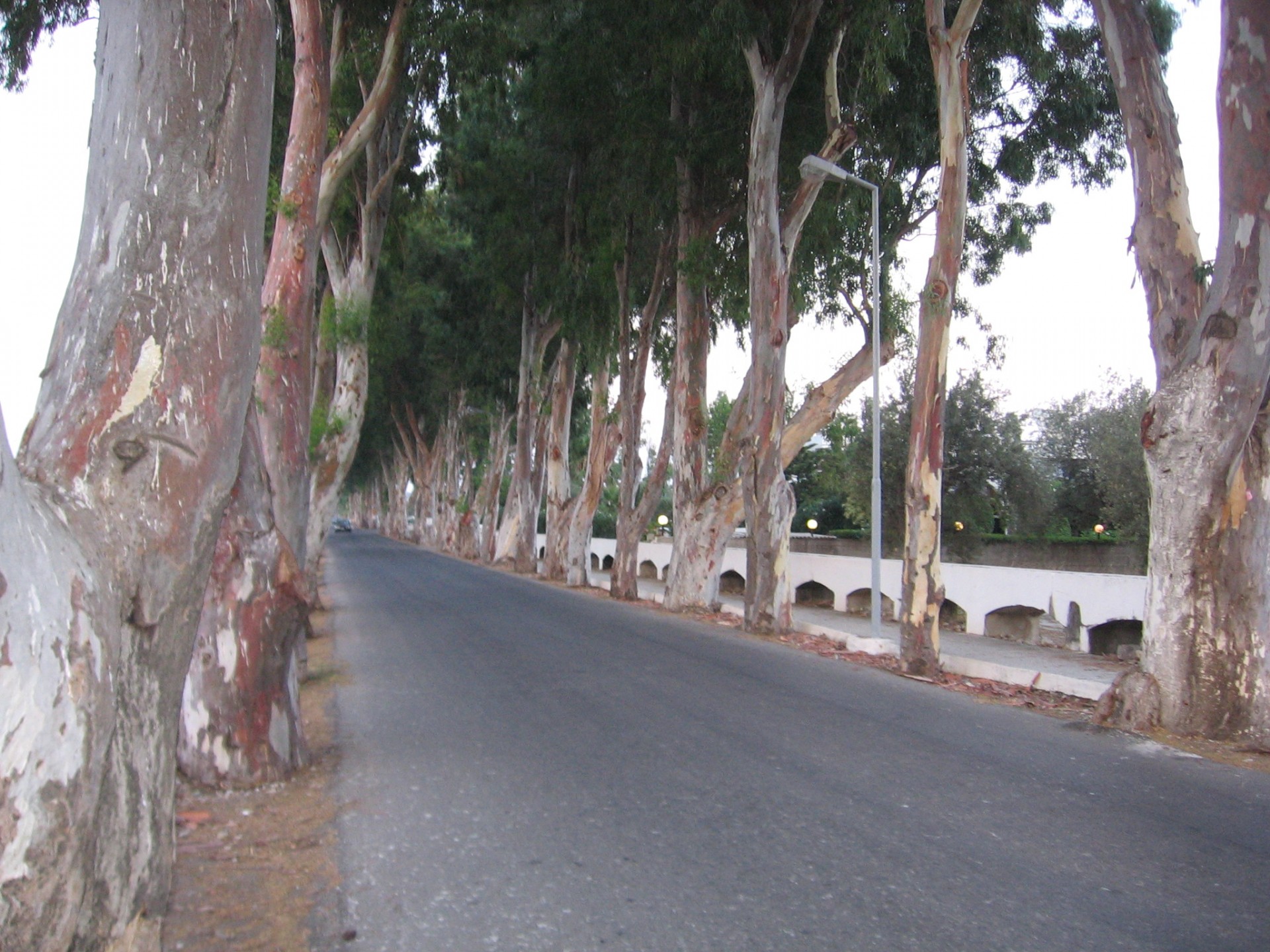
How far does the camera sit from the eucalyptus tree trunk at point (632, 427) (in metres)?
23.0

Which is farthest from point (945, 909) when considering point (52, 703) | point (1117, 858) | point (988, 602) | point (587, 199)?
point (587, 199)

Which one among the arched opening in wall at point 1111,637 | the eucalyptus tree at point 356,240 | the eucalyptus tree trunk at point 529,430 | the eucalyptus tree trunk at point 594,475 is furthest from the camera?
the eucalyptus tree trunk at point 529,430

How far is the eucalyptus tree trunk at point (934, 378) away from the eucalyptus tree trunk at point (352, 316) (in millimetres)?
9357

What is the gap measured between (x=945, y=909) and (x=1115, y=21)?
8067 mm

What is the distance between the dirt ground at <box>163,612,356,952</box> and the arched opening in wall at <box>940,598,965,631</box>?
16767mm

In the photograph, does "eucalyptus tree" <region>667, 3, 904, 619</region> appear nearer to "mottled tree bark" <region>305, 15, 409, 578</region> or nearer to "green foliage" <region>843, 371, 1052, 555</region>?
"mottled tree bark" <region>305, 15, 409, 578</region>

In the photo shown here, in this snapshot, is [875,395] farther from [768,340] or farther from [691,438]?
[691,438]

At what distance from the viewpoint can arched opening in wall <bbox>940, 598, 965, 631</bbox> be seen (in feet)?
69.5

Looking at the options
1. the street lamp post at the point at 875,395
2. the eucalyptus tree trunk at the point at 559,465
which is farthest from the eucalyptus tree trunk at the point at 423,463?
the street lamp post at the point at 875,395

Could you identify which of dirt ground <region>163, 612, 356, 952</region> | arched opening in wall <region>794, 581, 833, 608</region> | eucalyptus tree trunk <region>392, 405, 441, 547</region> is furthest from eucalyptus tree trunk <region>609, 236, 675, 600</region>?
eucalyptus tree trunk <region>392, 405, 441, 547</region>

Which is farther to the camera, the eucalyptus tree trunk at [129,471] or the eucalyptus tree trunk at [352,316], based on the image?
the eucalyptus tree trunk at [352,316]

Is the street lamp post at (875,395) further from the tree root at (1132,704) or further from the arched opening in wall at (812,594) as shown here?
the arched opening in wall at (812,594)

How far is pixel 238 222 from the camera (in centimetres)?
449

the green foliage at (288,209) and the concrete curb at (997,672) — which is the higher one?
the green foliage at (288,209)
